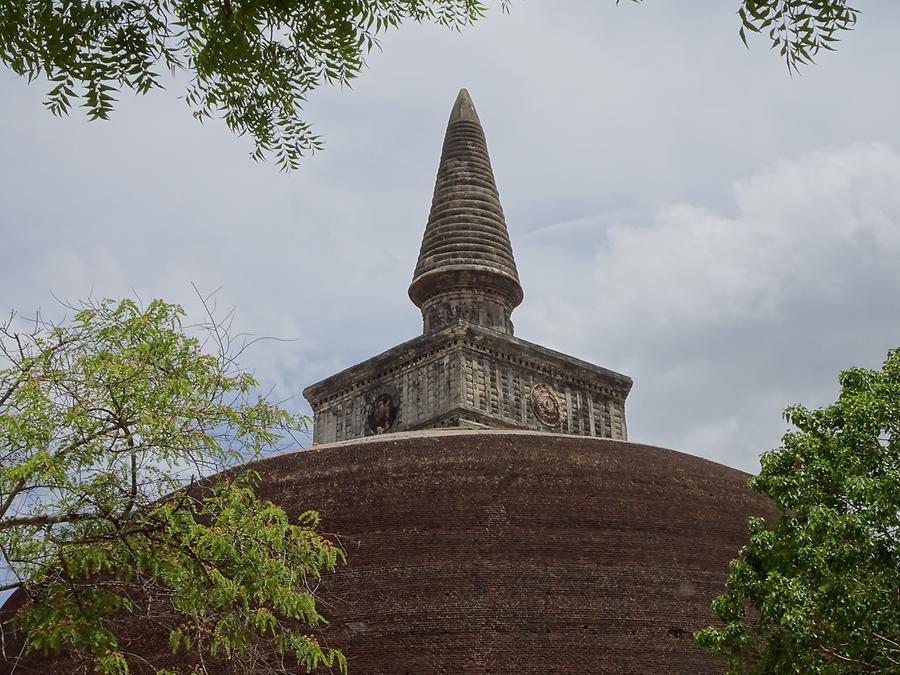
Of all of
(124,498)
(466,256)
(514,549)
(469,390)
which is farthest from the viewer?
(466,256)

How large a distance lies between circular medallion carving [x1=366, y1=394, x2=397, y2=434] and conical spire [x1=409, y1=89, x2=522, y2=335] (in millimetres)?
2059

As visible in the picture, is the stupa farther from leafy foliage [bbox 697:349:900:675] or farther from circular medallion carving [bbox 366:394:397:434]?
circular medallion carving [bbox 366:394:397:434]

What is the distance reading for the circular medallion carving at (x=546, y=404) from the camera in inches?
998

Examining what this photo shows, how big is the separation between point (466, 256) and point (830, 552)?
54.4 ft

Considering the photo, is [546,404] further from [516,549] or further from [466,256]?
[516,549]

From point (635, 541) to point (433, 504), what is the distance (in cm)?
274

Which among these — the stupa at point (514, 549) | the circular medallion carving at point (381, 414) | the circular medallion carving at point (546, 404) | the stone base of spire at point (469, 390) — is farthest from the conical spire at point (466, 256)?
the stupa at point (514, 549)

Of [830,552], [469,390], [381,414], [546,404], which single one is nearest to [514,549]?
[830,552]

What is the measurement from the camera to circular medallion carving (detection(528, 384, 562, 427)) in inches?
998

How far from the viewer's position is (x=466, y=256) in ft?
88.3

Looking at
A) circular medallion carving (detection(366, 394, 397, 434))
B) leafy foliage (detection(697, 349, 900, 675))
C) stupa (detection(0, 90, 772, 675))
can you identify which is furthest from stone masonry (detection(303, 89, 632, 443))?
leafy foliage (detection(697, 349, 900, 675))

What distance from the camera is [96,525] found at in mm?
8070

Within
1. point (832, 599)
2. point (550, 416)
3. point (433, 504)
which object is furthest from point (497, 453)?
point (550, 416)

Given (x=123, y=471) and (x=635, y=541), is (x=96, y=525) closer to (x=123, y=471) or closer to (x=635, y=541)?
(x=123, y=471)
